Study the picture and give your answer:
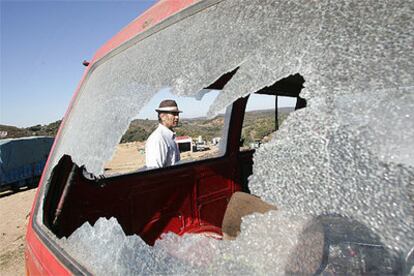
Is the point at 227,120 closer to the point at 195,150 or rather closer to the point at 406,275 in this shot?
the point at 406,275

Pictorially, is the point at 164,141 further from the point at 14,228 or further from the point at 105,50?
the point at 14,228

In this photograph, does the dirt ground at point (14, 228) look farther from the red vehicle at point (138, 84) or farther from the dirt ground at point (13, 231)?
the red vehicle at point (138, 84)

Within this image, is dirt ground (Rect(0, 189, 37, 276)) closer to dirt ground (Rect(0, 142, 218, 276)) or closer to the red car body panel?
dirt ground (Rect(0, 142, 218, 276))

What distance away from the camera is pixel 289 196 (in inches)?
30.2

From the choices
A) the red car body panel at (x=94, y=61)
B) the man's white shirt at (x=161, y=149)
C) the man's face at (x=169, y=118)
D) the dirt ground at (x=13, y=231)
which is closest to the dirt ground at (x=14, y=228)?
the dirt ground at (x=13, y=231)

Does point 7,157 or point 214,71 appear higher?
point 214,71

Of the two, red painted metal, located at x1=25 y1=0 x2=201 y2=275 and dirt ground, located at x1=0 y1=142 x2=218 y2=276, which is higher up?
red painted metal, located at x1=25 y1=0 x2=201 y2=275

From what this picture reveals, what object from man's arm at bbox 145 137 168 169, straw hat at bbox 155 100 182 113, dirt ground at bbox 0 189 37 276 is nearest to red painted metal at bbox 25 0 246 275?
man's arm at bbox 145 137 168 169

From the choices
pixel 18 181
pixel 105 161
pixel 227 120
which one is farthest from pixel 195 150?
pixel 105 161

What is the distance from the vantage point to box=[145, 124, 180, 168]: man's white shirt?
11.8 ft

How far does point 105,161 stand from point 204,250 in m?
0.52

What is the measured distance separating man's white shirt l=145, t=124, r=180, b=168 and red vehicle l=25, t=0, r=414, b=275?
919 millimetres

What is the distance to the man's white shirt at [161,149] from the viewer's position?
361 cm

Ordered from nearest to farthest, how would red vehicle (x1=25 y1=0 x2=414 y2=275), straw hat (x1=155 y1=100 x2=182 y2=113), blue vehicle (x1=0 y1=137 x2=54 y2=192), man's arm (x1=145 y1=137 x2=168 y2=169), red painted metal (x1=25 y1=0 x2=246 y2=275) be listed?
red vehicle (x1=25 y1=0 x2=414 y2=275) → red painted metal (x1=25 y1=0 x2=246 y2=275) → man's arm (x1=145 y1=137 x2=168 y2=169) → straw hat (x1=155 y1=100 x2=182 y2=113) → blue vehicle (x1=0 y1=137 x2=54 y2=192)
